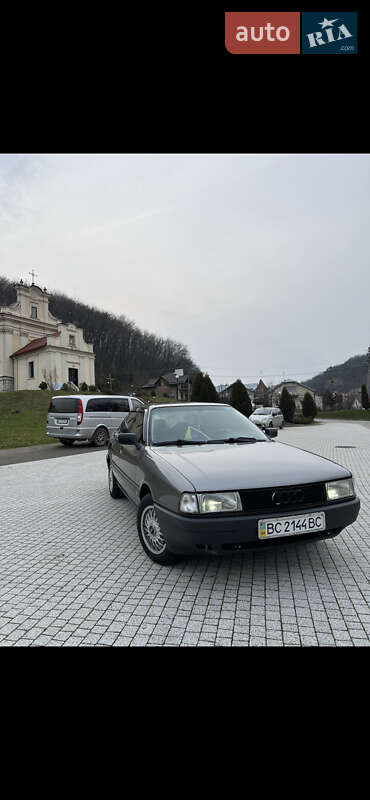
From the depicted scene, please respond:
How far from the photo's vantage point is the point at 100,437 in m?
13.5

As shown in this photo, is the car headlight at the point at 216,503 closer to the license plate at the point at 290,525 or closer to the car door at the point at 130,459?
the license plate at the point at 290,525

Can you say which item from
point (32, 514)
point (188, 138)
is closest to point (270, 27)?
point (188, 138)

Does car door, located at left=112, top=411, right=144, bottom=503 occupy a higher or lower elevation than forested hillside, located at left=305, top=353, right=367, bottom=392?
lower

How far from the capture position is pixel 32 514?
5.38 metres

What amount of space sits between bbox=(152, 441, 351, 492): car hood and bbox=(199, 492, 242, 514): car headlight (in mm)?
49

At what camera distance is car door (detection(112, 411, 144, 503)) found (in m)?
4.21

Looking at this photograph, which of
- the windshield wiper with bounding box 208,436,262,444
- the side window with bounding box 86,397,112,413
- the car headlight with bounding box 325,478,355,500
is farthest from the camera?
the side window with bounding box 86,397,112,413

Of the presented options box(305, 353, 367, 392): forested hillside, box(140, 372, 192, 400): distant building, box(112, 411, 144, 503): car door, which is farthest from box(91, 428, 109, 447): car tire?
box(305, 353, 367, 392): forested hillside

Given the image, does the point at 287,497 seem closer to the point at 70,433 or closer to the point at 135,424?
the point at 135,424

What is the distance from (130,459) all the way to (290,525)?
7.08ft

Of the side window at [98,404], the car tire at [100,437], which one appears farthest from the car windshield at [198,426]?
the car tire at [100,437]

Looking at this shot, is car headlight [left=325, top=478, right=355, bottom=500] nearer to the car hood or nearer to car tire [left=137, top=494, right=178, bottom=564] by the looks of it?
the car hood

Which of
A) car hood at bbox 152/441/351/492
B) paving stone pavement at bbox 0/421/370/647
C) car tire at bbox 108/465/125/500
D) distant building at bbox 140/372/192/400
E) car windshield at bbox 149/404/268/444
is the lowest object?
paving stone pavement at bbox 0/421/370/647

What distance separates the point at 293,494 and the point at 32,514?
381cm
